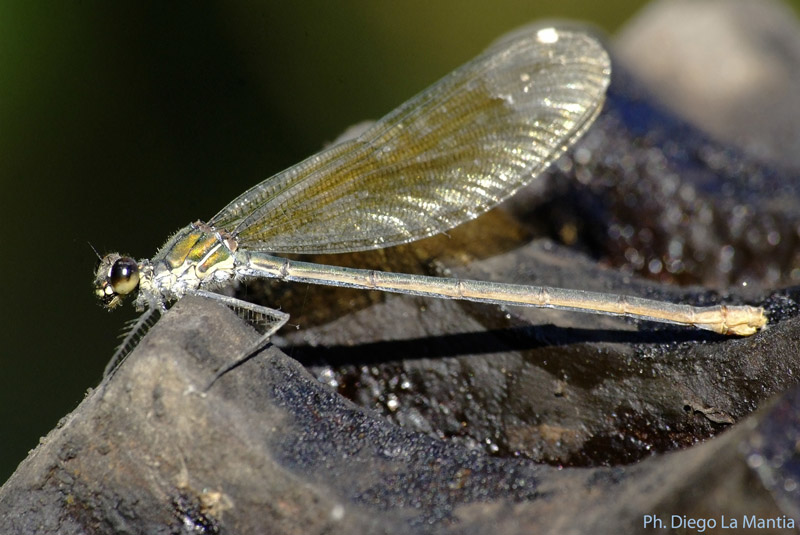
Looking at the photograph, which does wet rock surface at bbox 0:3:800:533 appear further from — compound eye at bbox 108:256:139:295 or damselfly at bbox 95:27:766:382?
compound eye at bbox 108:256:139:295

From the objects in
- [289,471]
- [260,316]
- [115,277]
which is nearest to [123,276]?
[115,277]

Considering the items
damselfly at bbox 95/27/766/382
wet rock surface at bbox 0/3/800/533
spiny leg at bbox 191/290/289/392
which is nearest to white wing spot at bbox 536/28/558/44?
damselfly at bbox 95/27/766/382

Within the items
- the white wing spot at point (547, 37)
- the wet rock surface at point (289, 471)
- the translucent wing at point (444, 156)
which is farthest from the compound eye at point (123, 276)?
the white wing spot at point (547, 37)

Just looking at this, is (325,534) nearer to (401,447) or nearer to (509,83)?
(401,447)

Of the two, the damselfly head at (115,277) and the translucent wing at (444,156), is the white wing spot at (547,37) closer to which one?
the translucent wing at (444,156)

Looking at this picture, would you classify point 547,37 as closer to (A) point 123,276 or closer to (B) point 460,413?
(B) point 460,413

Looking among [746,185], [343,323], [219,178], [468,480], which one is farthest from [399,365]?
[219,178]
